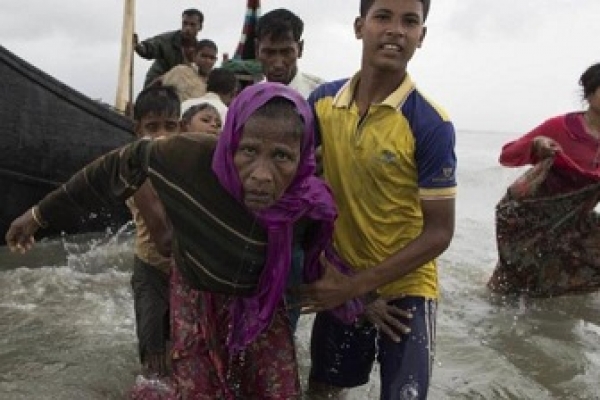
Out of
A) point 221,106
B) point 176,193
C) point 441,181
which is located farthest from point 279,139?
point 221,106

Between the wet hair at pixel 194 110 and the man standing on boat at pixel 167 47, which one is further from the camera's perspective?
the man standing on boat at pixel 167 47

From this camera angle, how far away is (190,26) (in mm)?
8719

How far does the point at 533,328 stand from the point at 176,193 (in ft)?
12.5

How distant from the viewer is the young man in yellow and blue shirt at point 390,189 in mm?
2408

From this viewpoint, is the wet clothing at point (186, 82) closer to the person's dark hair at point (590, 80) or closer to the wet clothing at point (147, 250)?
the person's dark hair at point (590, 80)

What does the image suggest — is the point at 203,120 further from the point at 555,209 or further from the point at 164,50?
the point at 164,50

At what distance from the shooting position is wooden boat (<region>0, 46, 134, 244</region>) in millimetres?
6887

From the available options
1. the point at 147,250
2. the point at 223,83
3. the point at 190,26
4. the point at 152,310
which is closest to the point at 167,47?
the point at 190,26

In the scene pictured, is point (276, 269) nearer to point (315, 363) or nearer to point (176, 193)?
point (176, 193)

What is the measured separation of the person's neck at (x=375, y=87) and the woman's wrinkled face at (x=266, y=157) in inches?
19.7

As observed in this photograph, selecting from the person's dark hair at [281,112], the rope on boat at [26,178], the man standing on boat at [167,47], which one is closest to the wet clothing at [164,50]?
the man standing on boat at [167,47]

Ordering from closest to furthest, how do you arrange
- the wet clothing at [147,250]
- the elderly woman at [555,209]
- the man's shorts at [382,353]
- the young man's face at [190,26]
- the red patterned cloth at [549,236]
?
the man's shorts at [382,353] < the wet clothing at [147,250] < the elderly woman at [555,209] < the red patterned cloth at [549,236] < the young man's face at [190,26]

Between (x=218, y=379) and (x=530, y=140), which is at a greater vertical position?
(x=530, y=140)

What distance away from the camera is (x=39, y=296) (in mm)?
5496
